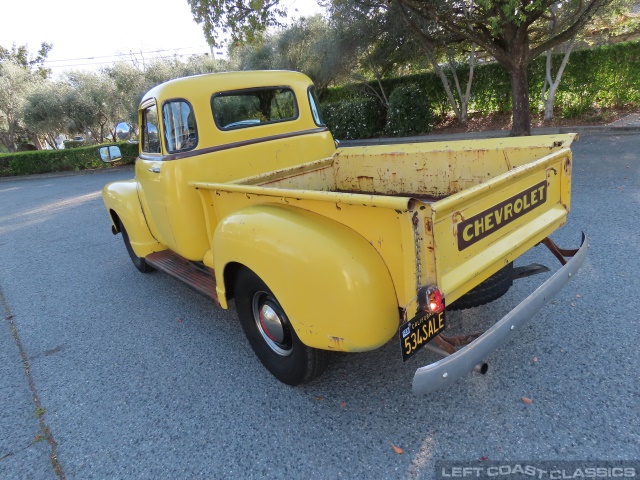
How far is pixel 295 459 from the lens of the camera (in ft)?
7.00

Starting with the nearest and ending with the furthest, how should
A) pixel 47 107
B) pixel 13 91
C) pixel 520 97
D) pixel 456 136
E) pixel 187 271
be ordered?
1. pixel 187 271
2. pixel 520 97
3. pixel 456 136
4. pixel 47 107
5. pixel 13 91

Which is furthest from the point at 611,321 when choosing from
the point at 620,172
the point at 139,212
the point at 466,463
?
the point at 620,172

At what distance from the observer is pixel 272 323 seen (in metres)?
2.58

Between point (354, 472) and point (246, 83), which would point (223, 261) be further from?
point (246, 83)

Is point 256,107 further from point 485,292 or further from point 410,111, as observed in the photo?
point 410,111

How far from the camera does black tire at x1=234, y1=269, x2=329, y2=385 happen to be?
2.45m

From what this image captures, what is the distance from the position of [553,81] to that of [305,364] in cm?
1330

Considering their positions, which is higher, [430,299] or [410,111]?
[410,111]

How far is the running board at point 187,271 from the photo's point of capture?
329cm

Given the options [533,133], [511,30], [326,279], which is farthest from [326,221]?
[533,133]

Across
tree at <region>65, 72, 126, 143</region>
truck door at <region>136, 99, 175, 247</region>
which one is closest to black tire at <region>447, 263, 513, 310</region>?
truck door at <region>136, 99, 175, 247</region>

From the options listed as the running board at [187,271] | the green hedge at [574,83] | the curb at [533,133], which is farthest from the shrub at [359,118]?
the running board at [187,271]

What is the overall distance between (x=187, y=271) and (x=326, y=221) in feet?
6.65

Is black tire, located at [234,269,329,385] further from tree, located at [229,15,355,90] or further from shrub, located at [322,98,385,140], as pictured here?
shrub, located at [322,98,385,140]
